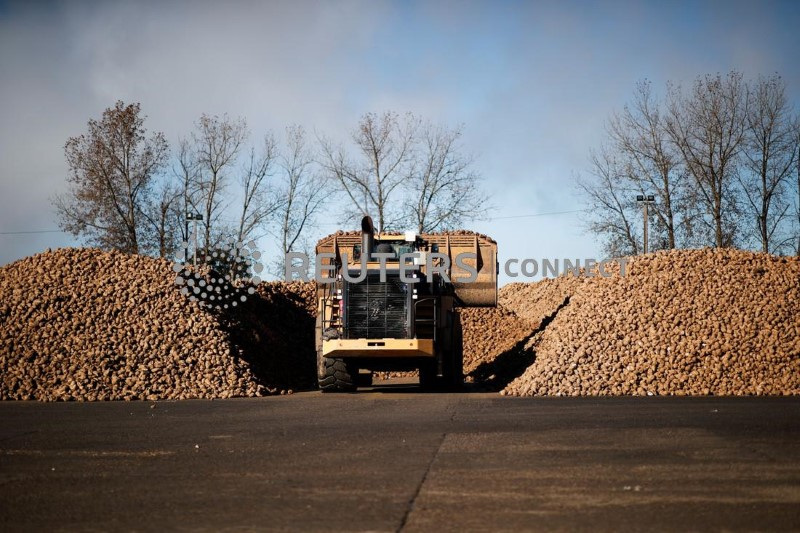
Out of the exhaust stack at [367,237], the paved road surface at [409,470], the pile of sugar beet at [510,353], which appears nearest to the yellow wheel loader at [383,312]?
the exhaust stack at [367,237]

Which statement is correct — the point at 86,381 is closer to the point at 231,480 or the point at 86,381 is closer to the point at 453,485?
the point at 231,480

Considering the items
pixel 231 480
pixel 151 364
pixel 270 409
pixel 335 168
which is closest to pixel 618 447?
pixel 231 480

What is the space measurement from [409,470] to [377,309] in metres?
11.8

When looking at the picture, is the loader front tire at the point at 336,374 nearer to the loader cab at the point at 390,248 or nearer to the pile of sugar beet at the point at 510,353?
the pile of sugar beet at the point at 510,353

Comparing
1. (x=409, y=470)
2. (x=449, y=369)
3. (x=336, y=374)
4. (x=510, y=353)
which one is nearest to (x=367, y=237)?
(x=336, y=374)

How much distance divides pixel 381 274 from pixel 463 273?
5342 millimetres

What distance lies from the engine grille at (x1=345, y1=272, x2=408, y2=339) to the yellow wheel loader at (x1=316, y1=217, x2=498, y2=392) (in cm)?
2

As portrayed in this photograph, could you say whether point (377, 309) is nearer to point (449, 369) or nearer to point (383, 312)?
point (383, 312)

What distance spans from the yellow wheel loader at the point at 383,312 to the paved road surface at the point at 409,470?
15.4ft

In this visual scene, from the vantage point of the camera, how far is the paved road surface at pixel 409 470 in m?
6.81

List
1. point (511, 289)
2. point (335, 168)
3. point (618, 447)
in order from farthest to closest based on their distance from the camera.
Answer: point (511, 289) → point (335, 168) → point (618, 447)

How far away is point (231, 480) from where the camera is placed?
340 inches

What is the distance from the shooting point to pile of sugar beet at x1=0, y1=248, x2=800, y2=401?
21.0 m

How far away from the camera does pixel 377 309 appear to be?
68.4 ft
